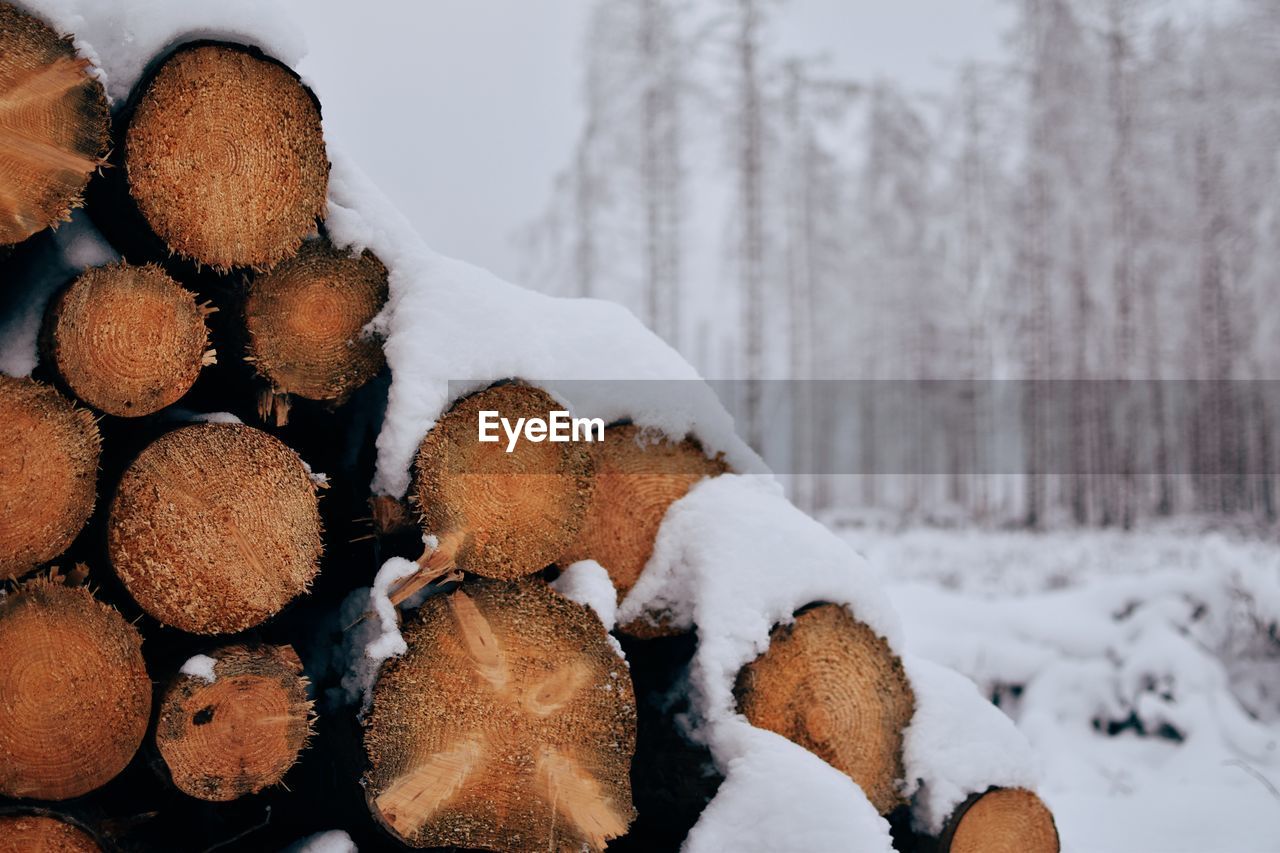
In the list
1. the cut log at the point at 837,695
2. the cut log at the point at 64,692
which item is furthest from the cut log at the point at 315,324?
the cut log at the point at 837,695

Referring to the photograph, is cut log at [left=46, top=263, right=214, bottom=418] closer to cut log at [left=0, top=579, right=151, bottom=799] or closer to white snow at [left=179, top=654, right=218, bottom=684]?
cut log at [left=0, top=579, right=151, bottom=799]

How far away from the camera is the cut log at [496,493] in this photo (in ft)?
5.89

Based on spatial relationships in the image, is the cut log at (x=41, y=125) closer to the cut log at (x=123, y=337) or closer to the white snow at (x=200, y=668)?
the cut log at (x=123, y=337)

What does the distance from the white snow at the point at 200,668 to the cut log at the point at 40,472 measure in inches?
12.0

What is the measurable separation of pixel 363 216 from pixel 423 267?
0.60 ft

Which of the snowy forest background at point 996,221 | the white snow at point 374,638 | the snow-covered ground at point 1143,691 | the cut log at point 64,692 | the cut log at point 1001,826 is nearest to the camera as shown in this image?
the cut log at point 64,692

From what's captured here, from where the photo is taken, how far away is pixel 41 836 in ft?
5.03

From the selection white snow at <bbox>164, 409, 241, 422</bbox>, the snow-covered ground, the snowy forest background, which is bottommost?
the snow-covered ground

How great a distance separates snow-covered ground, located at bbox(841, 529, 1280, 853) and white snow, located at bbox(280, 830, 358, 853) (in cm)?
262

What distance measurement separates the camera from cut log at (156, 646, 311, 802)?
161 cm

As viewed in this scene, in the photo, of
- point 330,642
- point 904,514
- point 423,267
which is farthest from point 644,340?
point 904,514

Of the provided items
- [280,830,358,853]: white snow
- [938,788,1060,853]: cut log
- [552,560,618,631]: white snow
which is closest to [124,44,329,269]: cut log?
[552,560,618,631]: white snow
